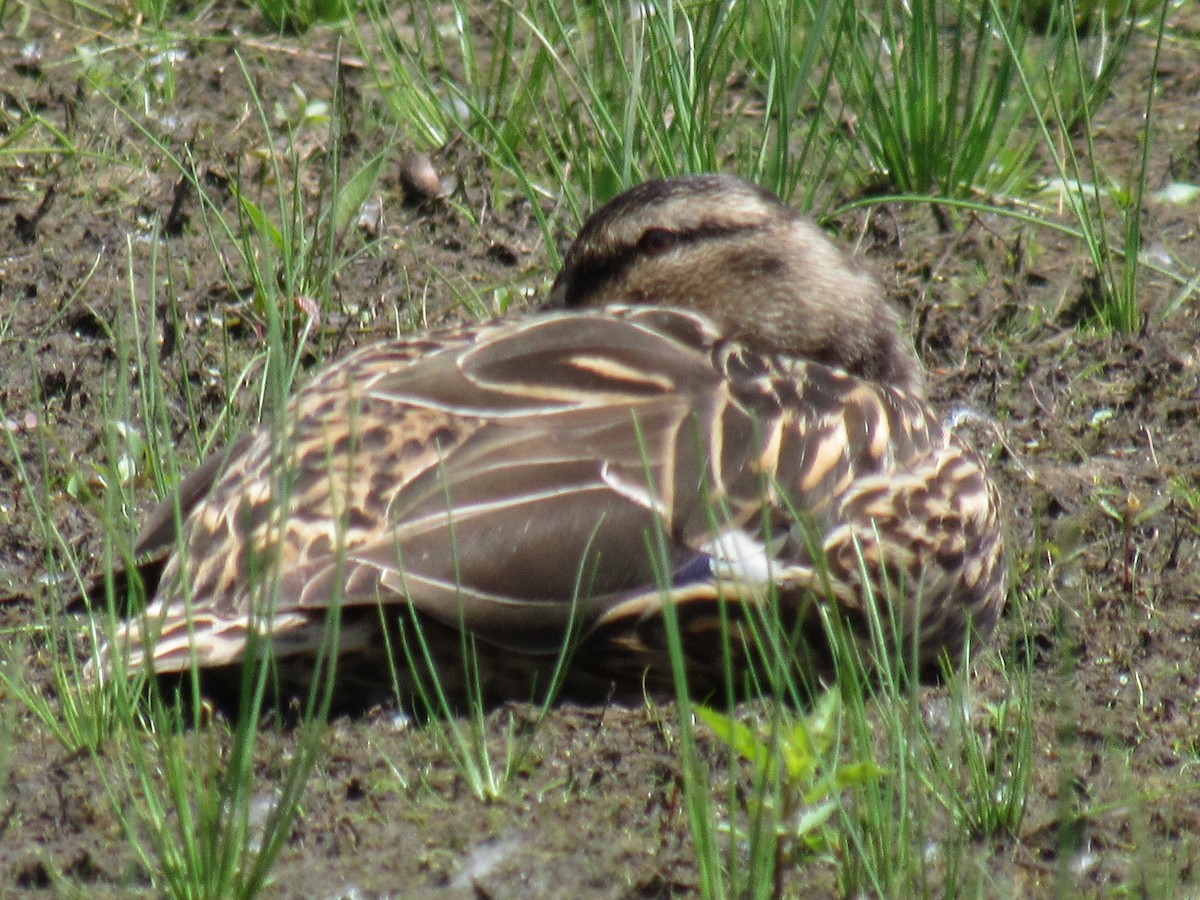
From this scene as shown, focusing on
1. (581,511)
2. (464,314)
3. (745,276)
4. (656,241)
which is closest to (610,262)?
(656,241)

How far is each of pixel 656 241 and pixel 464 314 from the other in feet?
3.01

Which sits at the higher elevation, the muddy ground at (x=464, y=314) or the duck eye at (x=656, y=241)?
the duck eye at (x=656, y=241)

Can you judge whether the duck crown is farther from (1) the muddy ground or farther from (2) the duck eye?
(1) the muddy ground

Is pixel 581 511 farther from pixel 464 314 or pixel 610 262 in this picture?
pixel 464 314

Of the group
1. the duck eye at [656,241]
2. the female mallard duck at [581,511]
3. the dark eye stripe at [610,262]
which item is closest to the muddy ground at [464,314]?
the female mallard duck at [581,511]

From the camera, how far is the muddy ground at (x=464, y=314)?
356 cm

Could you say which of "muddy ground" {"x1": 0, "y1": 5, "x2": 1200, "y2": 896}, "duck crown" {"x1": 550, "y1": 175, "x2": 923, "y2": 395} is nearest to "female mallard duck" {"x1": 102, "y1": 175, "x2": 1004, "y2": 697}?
"muddy ground" {"x1": 0, "y1": 5, "x2": 1200, "y2": 896}

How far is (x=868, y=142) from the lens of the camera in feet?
20.8

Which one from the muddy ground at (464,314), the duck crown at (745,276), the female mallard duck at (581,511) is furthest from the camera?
the duck crown at (745,276)

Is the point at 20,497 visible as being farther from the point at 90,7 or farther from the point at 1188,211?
the point at 1188,211

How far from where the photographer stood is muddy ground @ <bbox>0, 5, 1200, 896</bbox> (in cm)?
356

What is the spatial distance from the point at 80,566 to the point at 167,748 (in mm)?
1929

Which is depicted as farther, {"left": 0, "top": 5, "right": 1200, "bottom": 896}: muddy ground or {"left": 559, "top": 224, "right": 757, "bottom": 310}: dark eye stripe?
{"left": 559, "top": 224, "right": 757, "bottom": 310}: dark eye stripe

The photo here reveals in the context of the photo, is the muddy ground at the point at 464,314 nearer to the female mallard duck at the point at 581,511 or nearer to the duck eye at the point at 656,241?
the female mallard duck at the point at 581,511
